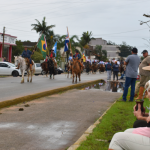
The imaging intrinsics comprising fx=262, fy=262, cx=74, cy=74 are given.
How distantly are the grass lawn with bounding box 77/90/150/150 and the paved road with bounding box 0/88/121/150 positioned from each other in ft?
1.22

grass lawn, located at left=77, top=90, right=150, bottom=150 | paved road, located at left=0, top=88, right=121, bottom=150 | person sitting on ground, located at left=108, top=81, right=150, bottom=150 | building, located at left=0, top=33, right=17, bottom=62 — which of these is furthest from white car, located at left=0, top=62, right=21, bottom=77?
person sitting on ground, located at left=108, top=81, right=150, bottom=150

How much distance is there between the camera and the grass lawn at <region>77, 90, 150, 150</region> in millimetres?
4430

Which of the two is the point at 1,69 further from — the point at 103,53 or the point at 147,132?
the point at 103,53

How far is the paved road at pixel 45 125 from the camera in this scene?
15.1 feet

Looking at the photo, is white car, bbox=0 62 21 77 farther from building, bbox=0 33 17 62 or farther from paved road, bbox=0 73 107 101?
building, bbox=0 33 17 62

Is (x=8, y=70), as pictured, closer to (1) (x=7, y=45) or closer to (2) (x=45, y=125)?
(1) (x=7, y=45)

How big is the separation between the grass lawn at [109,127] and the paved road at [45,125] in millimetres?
370

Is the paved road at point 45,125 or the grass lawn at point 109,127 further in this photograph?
Result: the paved road at point 45,125

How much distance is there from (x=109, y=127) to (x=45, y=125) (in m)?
1.45

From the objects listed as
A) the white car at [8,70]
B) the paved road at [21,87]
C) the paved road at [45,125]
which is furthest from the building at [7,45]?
the paved road at [45,125]

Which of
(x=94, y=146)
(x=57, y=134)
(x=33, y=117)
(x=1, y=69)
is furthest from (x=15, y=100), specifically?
(x=1, y=69)

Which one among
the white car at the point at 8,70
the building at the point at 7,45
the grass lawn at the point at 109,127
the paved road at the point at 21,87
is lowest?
the grass lawn at the point at 109,127

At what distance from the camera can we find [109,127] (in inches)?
222

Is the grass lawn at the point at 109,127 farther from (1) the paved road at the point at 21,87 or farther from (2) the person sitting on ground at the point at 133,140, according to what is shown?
(1) the paved road at the point at 21,87
